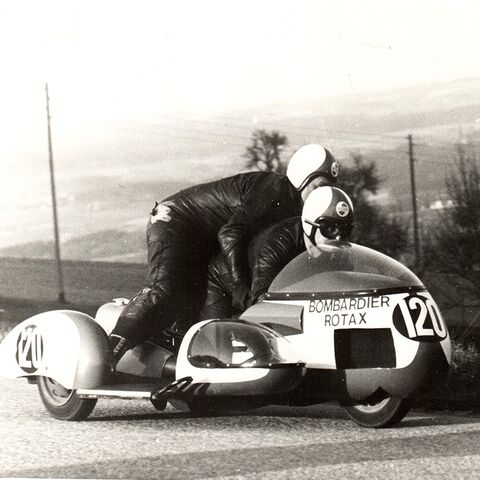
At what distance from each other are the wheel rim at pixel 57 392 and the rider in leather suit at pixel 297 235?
128 cm

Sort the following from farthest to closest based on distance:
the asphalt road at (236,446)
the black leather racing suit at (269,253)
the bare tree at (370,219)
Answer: the bare tree at (370,219) < the black leather racing suit at (269,253) < the asphalt road at (236,446)

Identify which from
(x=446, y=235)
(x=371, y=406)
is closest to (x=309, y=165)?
(x=371, y=406)

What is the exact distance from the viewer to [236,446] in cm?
633

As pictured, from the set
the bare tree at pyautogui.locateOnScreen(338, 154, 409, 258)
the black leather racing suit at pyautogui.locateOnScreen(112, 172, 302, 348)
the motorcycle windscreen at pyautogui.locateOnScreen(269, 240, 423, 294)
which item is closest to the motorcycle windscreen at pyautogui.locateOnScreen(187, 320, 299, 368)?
the motorcycle windscreen at pyautogui.locateOnScreen(269, 240, 423, 294)

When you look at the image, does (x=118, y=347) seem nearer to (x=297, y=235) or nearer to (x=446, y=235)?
(x=297, y=235)

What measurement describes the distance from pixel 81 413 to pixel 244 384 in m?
1.55

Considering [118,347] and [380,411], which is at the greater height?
[118,347]

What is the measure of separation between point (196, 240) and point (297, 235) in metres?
0.77

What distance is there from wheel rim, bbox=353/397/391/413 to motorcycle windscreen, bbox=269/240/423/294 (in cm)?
70

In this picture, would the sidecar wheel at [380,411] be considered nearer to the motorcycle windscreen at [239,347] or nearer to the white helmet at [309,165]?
the motorcycle windscreen at [239,347]

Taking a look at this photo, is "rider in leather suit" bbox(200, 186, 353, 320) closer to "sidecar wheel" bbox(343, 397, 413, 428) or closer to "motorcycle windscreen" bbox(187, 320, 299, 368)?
"motorcycle windscreen" bbox(187, 320, 299, 368)

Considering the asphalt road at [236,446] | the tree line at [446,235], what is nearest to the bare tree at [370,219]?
the tree line at [446,235]

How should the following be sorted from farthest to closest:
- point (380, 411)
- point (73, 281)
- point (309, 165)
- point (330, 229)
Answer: point (73, 281)
point (309, 165)
point (330, 229)
point (380, 411)

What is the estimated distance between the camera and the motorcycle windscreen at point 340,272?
6559 mm
